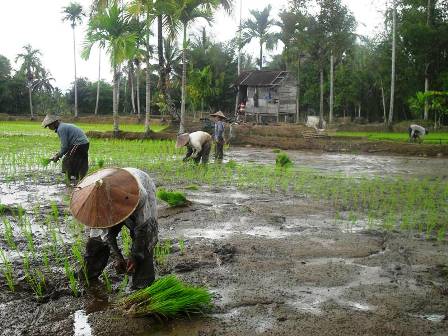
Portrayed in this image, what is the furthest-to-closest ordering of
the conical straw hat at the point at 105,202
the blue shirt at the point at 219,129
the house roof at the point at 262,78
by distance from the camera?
the house roof at the point at 262,78 < the blue shirt at the point at 219,129 < the conical straw hat at the point at 105,202

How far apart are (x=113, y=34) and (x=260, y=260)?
15.9 meters

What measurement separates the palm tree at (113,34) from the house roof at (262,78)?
13468 millimetres

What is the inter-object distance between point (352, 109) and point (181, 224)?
119 feet

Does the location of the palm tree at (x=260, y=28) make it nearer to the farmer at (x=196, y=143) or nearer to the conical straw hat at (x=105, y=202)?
the farmer at (x=196, y=143)

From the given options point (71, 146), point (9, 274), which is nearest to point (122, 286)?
point (9, 274)

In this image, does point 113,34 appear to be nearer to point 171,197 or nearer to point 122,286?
point 171,197

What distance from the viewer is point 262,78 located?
31.3m

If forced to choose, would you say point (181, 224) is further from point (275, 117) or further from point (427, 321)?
point (275, 117)

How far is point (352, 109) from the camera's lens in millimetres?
40062

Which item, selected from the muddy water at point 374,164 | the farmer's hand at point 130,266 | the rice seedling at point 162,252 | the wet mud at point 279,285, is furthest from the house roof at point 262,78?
the farmer's hand at point 130,266

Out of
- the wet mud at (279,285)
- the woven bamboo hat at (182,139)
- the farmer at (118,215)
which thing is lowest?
the wet mud at (279,285)

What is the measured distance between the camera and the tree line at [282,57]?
18.9 m

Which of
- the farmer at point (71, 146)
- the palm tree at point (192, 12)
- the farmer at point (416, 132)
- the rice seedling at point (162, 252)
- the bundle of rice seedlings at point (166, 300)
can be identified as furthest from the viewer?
the palm tree at point (192, 12)

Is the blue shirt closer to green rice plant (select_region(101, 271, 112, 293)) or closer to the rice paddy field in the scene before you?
the rice paddy field
